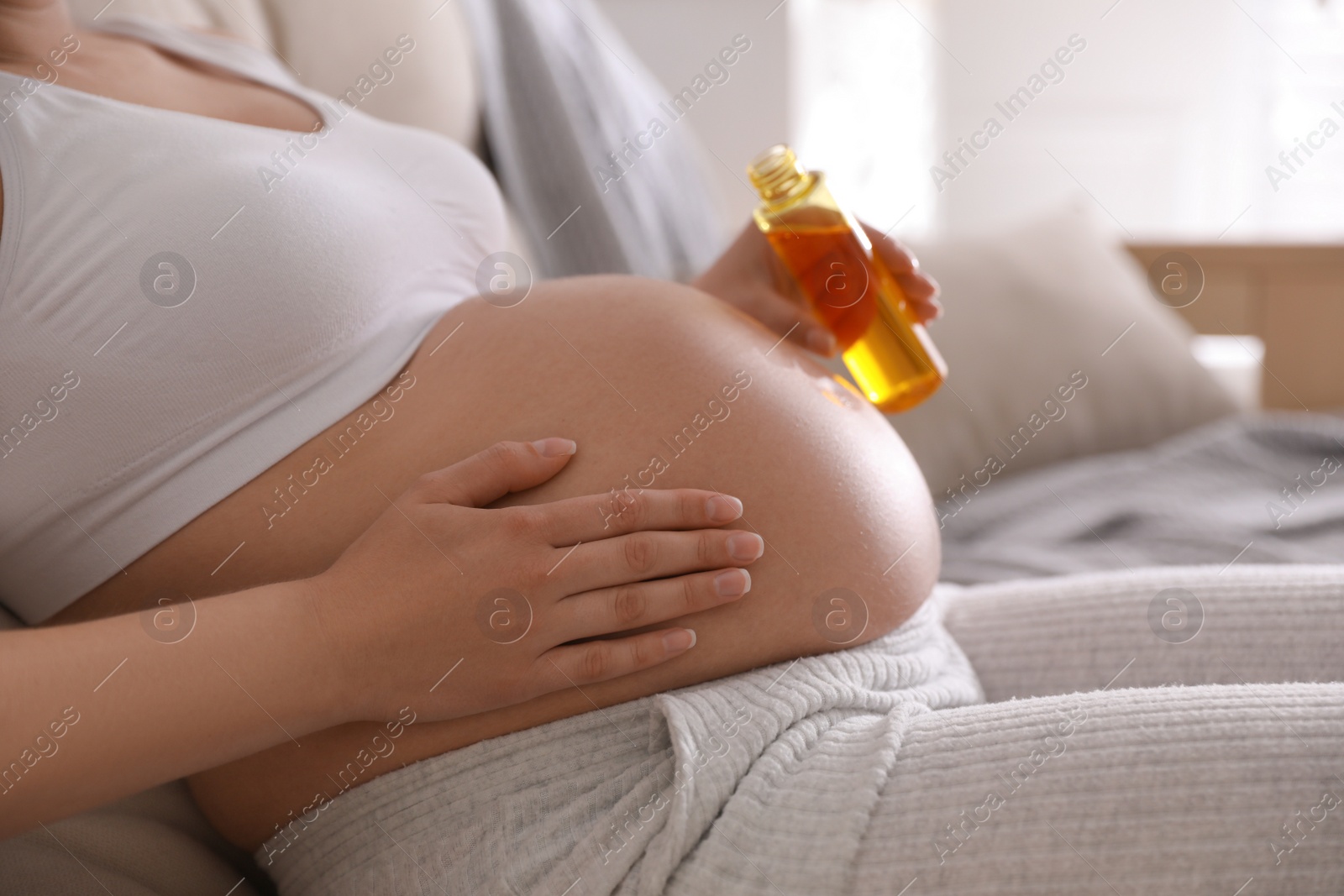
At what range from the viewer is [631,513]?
0.52 meters

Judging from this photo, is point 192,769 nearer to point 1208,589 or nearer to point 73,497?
point 73,497

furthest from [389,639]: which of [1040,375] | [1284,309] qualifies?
[1284,309]

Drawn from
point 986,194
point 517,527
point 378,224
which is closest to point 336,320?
point 378,224

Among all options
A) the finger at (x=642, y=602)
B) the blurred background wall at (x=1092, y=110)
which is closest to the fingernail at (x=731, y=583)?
the finger at (x=642, y=602)

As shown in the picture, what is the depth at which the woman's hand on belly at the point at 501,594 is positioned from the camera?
0.48 metres

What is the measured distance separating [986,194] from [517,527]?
2.52 meters

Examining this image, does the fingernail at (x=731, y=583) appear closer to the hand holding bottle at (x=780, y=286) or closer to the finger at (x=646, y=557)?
the finger at (x=646, y=557)

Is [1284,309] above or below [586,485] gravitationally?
below

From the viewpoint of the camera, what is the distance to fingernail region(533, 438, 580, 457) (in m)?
0.54

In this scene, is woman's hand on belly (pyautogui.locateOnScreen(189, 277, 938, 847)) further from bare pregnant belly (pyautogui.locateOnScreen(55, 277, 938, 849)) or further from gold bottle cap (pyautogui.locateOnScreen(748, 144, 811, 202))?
gold bottle cap (pyautogui.locateOnScreen(748, 144, 811, 202))

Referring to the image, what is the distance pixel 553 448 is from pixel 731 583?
5.0 inches

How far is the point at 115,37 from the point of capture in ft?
2.41

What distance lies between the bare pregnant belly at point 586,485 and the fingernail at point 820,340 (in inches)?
4.5

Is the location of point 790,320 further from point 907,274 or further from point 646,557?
point 646,557
